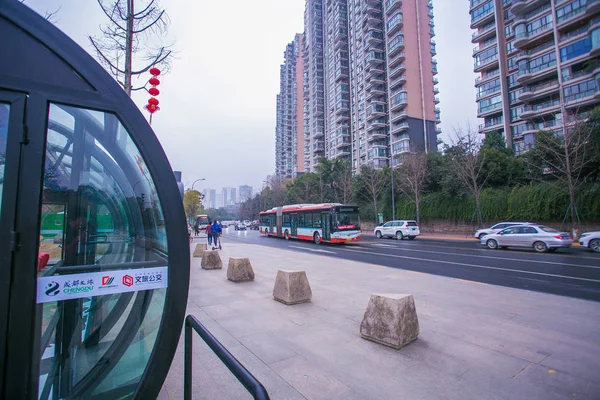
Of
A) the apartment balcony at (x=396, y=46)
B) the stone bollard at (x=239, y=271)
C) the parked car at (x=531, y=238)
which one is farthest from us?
the apartment balcony at (x=396, y=46)

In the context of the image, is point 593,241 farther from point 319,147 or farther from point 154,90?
point 319,147

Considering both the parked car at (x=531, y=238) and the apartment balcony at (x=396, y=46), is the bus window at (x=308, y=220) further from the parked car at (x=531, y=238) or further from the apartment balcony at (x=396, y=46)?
the apartment balcony at (x=396, y=46)

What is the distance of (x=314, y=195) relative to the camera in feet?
165

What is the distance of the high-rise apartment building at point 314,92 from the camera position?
292 ft

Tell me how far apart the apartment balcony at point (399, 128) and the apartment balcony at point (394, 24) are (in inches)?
743

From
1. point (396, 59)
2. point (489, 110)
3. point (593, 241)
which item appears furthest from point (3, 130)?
point (396, 59)

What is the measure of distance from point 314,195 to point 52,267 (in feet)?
158

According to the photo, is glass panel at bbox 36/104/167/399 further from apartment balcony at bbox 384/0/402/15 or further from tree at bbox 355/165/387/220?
apartment balcony at bbox 384/0/402/15

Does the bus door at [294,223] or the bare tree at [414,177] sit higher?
the bare tree at [414,177]

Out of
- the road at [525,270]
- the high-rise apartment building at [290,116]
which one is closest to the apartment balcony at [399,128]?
the high-rise apartment building at [290,116]

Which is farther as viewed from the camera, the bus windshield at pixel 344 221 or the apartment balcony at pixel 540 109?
the apartment balcony at pixel 540 109

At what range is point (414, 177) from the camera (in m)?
32.7

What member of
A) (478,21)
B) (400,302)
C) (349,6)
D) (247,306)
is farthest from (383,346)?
(349,6)

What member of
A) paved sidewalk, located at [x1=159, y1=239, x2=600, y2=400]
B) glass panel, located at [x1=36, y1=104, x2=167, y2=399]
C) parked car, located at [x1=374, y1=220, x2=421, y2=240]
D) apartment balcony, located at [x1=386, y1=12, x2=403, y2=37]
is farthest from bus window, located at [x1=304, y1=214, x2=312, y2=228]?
apartment balcony, located at [x1=386, y1=12, x2=403, y2=37]
